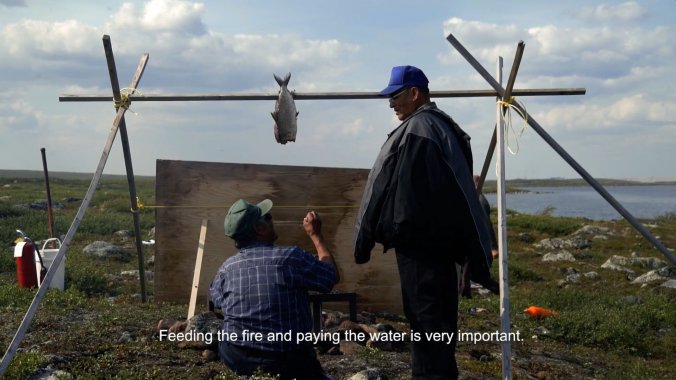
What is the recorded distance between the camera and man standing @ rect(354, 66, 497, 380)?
5227 mm

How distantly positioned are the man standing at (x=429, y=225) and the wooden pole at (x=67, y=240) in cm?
308

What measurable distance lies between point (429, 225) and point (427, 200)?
18 cm

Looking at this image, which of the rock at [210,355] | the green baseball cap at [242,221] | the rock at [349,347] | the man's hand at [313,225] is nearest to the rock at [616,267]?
the rock at [349,347]

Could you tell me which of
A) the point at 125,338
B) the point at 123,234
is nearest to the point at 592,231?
the point at 123,234

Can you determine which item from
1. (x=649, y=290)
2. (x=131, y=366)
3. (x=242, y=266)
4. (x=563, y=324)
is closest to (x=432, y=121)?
(x=242, y=266)

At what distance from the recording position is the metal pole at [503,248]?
248 inches

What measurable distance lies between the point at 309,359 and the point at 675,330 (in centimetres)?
729

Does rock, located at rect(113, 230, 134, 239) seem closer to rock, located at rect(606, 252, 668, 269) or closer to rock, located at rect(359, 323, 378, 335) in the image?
rock, located at rect(606, 252, 668, 269)

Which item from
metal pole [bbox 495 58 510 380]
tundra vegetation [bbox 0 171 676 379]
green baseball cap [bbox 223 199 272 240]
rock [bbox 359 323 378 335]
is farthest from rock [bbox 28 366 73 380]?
metal pole [bbox 495 58 510 380]

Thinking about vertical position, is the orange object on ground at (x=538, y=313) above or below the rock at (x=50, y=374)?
below

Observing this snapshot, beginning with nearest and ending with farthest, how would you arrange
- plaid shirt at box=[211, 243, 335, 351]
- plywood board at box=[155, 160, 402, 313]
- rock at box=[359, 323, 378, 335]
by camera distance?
1. plaid shirt at box=[211, 243, 335, 351]
2. rock at box=[359, 323, 378, 335]
3. plywood board at box=[155, 160, 402, 313]

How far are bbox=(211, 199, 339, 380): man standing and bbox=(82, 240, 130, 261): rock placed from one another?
11.7 meters

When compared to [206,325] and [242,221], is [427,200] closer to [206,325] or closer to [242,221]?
[242,221]

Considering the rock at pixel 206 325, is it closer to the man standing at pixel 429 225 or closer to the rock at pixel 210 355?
the rock at pixel 210 355
